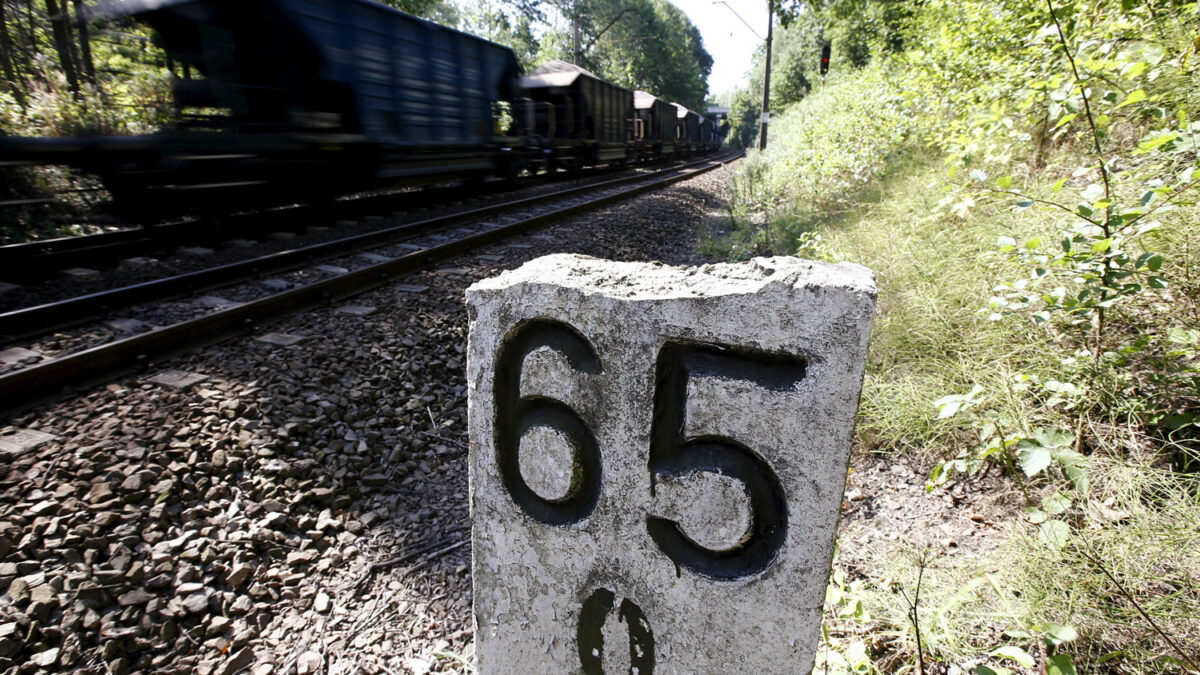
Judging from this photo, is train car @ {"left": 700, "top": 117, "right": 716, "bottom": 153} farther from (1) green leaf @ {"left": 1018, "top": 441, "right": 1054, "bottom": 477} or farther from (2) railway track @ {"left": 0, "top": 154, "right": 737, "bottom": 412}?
(1) green leaf @ {"left": 1018, "top": 441, "right": 1054, "bottom": 477}

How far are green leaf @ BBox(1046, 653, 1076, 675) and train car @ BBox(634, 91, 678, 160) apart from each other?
23330 millimetres

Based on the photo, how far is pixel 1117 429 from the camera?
2.22 m

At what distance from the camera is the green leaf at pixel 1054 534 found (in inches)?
65.1

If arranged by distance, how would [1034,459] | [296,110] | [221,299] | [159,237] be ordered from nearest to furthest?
[1034,459] < [221,299] < [159,237] < [296,110]

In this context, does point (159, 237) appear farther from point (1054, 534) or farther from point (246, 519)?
point (1054, 534)

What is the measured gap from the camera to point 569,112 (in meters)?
16.0

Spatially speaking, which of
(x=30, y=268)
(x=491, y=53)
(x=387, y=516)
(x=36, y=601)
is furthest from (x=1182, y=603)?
(x=491, y=53)

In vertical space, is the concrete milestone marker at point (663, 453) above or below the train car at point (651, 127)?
below

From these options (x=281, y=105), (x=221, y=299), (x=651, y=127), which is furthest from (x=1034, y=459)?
(x=651, y=127)

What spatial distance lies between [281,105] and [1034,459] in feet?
27.1

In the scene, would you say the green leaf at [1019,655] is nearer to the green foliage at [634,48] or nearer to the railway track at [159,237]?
the railway track at [159,237]

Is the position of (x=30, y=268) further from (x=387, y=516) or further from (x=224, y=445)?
(x=387, y=516)

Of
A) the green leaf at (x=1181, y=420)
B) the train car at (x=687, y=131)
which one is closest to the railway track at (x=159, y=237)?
the green leaf at (x=1181, y=420)

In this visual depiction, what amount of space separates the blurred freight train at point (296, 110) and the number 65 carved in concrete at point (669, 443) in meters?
6.26
